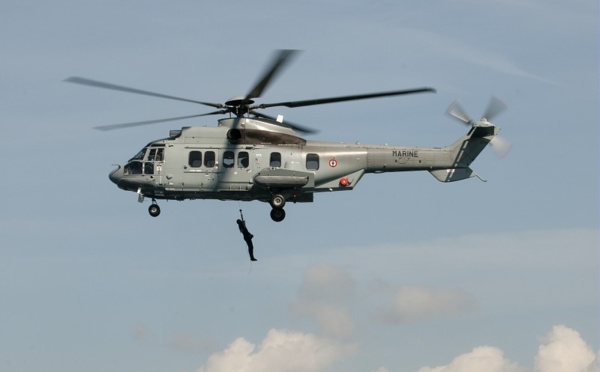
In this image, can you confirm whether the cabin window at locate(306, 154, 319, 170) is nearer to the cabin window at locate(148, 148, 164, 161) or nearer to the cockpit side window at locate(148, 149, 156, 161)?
the cabin window at locate(148, 148, 164, 161)

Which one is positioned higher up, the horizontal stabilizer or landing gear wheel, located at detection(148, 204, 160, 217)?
the horizontal stabilizer

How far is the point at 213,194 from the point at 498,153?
12941 mm

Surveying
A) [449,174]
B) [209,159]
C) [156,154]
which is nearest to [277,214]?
[209,159]

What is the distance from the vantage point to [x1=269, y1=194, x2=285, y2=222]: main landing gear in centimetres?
4541

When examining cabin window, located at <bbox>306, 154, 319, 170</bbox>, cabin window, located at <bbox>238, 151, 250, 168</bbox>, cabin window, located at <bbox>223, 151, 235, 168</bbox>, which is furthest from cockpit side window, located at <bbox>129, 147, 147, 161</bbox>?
cabin window, located at <bbox>306, 154, 319, 170</bbox>

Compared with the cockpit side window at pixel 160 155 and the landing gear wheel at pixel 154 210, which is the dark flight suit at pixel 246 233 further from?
the cockpit side window at pixel 160 155

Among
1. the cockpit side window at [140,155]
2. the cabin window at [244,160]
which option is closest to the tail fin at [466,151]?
the cabin window at [244,160]

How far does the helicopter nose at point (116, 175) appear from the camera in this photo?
4656cm

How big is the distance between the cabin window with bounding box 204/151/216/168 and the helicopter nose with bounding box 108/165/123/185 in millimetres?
4097

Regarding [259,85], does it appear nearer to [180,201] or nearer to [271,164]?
[271,164]

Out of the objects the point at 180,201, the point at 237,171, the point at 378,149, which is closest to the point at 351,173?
the point at 378,149

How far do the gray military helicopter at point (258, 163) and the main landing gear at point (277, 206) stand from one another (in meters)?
0.04

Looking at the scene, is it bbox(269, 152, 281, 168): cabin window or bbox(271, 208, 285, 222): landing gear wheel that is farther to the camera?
bbox(271, 208, 285, 222): landing gear wheel

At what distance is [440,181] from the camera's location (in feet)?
153
